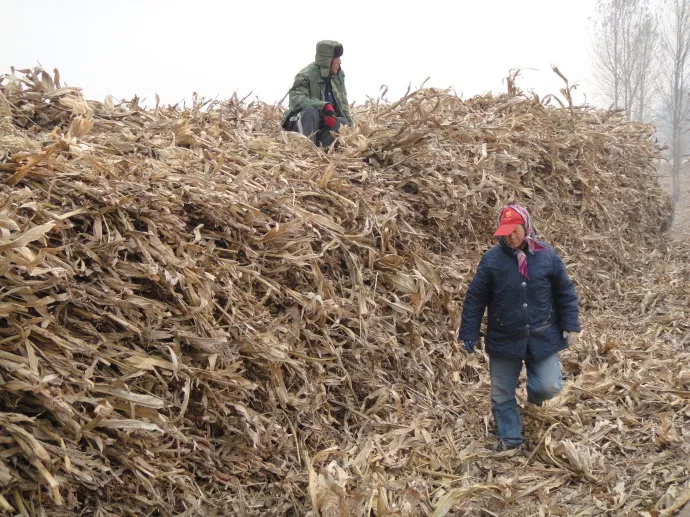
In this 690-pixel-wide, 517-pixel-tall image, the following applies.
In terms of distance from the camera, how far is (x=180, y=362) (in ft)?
10.4

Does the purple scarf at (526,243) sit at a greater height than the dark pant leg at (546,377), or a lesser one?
greater

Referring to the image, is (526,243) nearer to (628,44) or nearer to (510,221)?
(510,221)

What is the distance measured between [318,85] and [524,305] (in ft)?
11.4

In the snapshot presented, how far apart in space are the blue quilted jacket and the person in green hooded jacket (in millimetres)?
2545

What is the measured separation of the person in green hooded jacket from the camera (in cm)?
616

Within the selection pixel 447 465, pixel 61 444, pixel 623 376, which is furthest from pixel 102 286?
pixel 623 376

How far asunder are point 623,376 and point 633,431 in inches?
30.4

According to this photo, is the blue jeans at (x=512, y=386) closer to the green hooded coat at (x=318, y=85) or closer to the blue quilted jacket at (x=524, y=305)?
the blue quilted jacket at (x=524, y=305)

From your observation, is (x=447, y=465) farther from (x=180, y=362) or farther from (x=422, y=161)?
(x=422, y=161)

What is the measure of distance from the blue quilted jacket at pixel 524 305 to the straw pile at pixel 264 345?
53cm

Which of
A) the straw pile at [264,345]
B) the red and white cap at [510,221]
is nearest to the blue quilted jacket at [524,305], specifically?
the red and white cap at [510,221]

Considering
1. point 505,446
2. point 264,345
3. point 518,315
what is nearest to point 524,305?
point 518,315

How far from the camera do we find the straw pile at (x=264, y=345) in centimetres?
285

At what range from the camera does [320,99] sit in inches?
256
